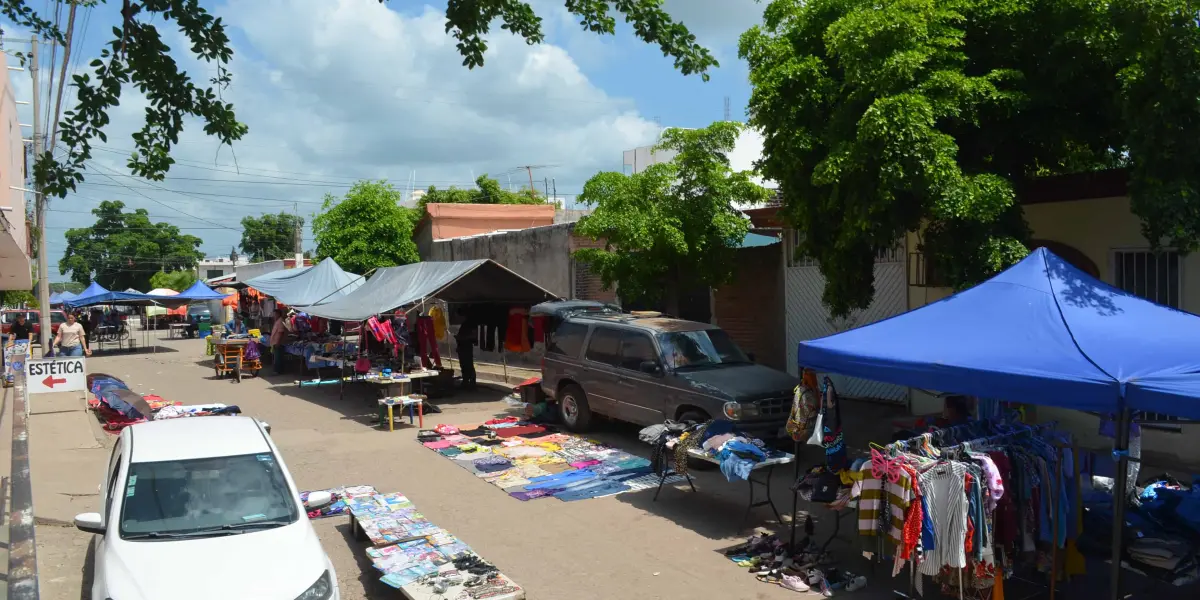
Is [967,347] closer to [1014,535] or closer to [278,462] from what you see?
[1014,535]

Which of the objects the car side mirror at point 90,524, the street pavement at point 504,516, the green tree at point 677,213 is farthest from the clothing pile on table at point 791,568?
the green tree at point 677,213

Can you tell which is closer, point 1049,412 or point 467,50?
point 467,50

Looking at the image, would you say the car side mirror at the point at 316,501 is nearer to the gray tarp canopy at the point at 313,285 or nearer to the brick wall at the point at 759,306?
the brick wall at the point at 759,306

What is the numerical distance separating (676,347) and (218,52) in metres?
6.99

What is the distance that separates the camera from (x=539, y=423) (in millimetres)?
13531

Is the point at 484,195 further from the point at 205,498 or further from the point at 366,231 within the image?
the point at 205,498

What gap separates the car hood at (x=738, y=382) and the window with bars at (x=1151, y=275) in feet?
14.3

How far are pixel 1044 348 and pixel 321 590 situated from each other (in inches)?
208

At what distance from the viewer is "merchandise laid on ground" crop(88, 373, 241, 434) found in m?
12.4

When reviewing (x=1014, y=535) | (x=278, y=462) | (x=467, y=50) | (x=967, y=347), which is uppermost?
(x=467, y=50)

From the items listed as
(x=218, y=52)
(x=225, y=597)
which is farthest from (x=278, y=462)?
(x=218, y=52)

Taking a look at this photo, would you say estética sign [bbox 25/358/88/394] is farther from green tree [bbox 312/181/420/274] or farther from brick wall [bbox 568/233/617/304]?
green tree [bbox 312/181/420/274]

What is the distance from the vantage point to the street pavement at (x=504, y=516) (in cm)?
673

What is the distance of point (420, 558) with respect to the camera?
663 centimetres
